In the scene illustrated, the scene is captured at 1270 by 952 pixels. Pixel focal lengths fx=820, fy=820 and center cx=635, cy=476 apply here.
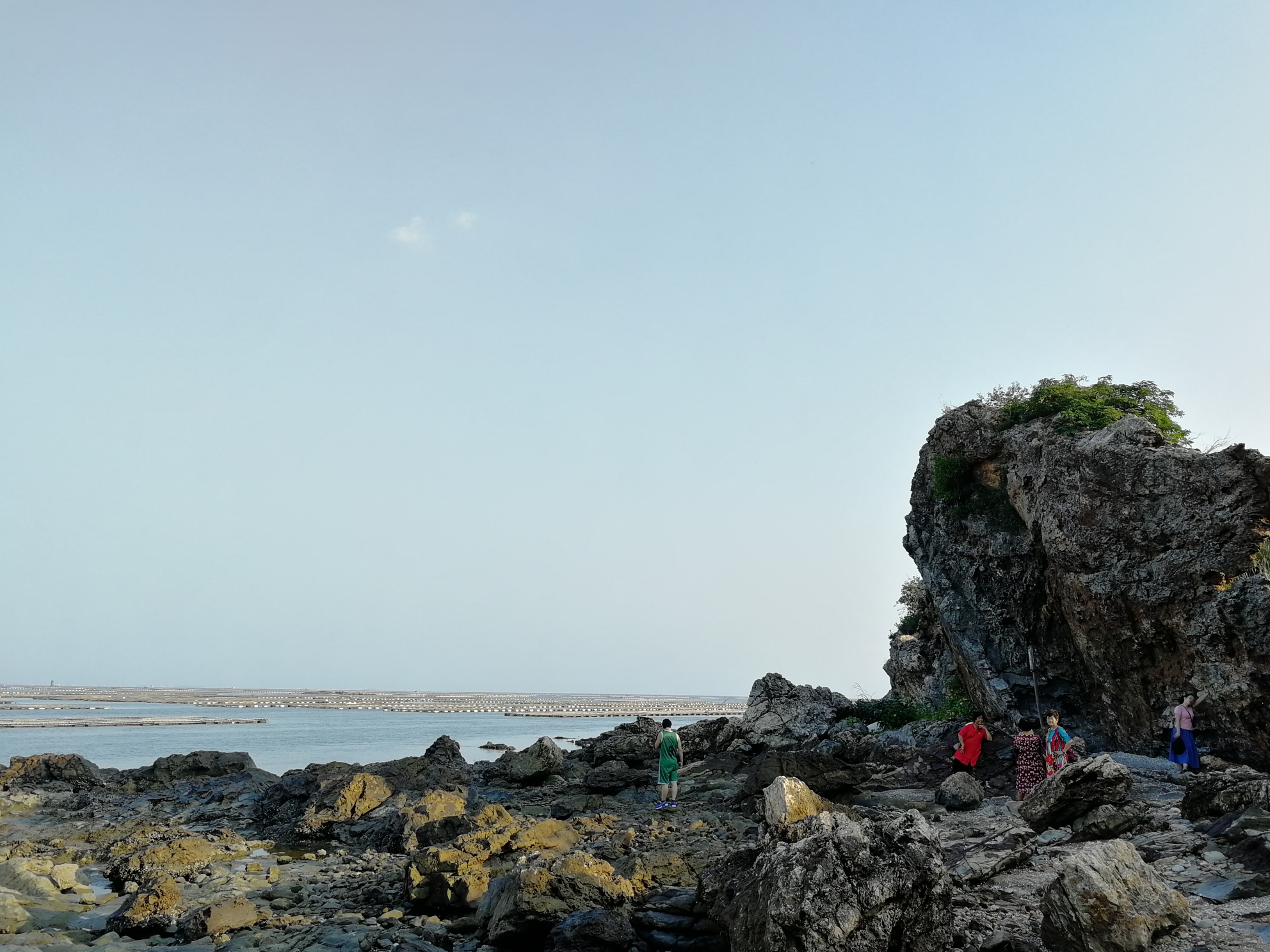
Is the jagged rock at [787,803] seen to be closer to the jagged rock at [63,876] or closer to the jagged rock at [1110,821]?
the jagged rock at [1110,821]

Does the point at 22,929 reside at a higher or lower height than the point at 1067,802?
lower

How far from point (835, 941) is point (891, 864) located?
1.04m

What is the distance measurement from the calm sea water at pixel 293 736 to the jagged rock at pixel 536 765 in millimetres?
17017

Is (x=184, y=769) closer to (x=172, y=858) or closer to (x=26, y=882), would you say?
(x=172, y=858)

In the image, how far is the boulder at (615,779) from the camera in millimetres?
24328

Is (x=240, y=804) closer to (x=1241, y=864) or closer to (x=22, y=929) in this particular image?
(x=22, y=929)

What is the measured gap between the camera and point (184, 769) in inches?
1268

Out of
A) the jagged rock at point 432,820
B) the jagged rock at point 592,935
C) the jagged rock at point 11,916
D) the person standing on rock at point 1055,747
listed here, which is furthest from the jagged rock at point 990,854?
the jagged rock at point 11,916

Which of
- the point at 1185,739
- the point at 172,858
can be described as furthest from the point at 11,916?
the point at 1185,739

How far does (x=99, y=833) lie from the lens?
70.6 ft

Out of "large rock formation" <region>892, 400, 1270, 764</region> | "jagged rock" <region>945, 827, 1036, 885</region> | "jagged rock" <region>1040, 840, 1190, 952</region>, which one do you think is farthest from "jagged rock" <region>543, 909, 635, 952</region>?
"large rock formation" <region>892, 400, 1270, 764</region>

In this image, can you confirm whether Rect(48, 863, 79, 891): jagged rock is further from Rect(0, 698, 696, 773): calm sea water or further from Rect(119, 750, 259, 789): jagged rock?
Rect(0, 698, 696, 773): calm sea water

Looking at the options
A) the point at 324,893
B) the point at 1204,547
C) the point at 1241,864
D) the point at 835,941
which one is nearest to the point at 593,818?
the point at 324,893

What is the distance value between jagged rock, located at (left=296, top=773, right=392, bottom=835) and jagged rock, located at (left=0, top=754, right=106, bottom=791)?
1482 cm
